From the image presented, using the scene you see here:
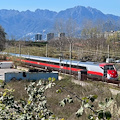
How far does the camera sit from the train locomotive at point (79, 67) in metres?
26.7

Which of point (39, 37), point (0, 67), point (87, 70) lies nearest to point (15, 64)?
point (0, 67)

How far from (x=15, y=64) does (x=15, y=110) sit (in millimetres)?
39362

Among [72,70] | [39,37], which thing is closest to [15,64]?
[72,70]

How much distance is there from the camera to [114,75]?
87.9 ft

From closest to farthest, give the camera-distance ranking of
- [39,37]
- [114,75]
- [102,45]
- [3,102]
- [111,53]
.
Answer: [3,102]
[114,75]
[111,53]
[102,45]
[39,37]

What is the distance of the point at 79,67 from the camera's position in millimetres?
30188

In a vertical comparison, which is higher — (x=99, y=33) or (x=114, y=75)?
(x=99, y=33)

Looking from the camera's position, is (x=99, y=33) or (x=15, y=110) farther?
(x=99, y=33)

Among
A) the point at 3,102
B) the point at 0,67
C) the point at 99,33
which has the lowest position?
the point at 0,67

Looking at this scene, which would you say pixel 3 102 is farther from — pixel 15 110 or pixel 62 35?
pixel 62 35

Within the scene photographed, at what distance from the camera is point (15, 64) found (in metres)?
44.3

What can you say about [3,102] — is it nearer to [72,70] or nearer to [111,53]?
[72,70]

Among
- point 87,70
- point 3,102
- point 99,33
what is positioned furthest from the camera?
point 99,33

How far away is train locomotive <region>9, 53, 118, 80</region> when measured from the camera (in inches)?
1051
